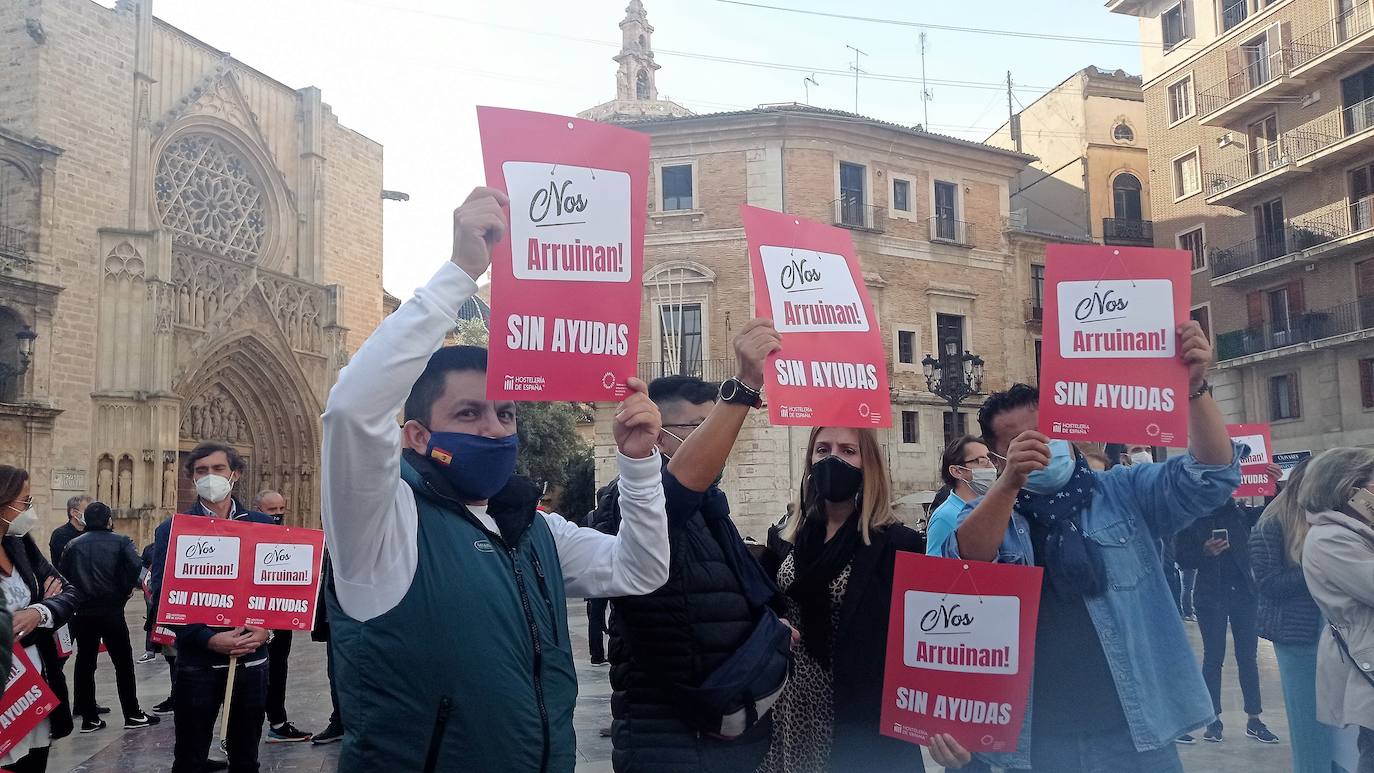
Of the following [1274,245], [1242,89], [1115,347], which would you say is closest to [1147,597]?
[1115,347]

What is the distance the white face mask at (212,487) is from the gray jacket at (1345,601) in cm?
542

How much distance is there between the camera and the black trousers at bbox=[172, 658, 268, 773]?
17.9 ft

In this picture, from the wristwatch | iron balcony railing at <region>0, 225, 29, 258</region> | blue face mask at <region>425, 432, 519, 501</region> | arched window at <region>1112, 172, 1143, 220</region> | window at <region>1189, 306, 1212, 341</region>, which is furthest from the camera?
arched window at <region>1112, 172, 1143, 220</region>

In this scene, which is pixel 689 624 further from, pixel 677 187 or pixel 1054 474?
pixel 677 187

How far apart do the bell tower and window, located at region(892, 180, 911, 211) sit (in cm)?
1967

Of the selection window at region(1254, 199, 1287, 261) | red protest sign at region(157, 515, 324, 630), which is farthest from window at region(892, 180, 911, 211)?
red protest sign at region(157, 515, 324, 630)

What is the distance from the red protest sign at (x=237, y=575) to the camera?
578 centimetres

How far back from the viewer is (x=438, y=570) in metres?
2.34

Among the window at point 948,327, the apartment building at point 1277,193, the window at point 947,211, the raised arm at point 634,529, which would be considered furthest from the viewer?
the window at point 947,211

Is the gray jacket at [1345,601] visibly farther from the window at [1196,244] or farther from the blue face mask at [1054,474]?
the window at [1196,244]

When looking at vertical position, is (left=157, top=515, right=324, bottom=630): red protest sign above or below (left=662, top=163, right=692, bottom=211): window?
below

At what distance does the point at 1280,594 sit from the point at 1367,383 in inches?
979

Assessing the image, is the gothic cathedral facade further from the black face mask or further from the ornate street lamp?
the black face mask

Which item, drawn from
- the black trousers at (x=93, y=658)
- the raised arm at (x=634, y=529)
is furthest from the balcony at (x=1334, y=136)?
the raised arm at (x=634, y=529)
